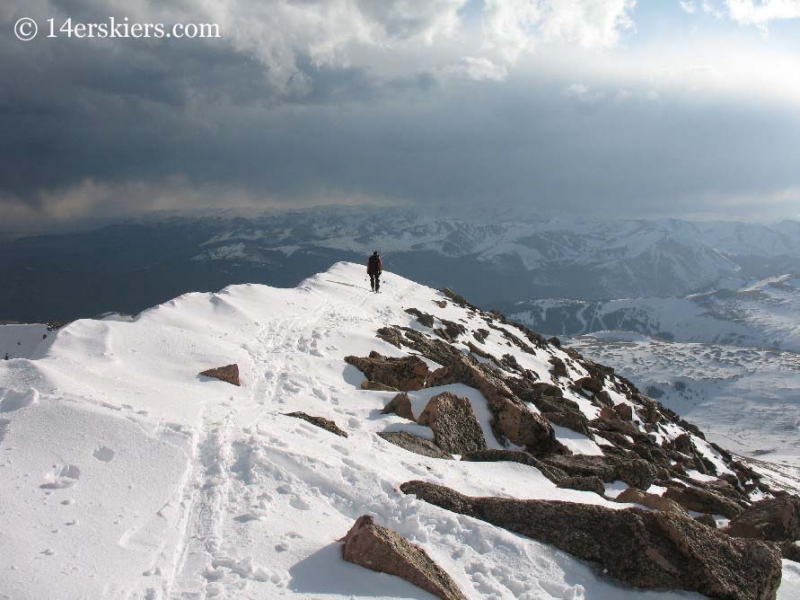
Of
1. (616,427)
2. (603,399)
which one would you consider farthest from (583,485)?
(603,399)

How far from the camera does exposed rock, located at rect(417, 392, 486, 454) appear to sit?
1405cm

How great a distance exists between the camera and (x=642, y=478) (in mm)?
16141

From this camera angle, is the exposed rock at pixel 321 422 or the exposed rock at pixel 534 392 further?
the exposed rock at pixel 534 392

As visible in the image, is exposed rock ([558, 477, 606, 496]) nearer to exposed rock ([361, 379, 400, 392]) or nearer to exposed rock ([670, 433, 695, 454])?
exposed rock ([361, 379, 400, 392])

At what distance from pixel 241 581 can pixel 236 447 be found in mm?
3707

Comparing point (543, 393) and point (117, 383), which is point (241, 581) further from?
point (543, 393)

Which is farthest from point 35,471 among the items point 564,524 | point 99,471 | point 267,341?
point 267,341

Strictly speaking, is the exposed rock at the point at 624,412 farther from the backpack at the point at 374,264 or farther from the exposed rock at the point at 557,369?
the backpack at the point at 374,264

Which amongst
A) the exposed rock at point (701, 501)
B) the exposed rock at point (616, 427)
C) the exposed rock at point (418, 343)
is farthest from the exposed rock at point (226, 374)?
the exposed rock at point (616, 427)

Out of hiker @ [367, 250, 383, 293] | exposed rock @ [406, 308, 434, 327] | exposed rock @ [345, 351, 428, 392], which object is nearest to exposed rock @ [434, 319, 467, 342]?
exposed rock @ [406, 308, 434, 327]

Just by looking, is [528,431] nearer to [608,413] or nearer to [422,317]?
[608,413]

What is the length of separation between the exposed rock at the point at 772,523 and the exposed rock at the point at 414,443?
26.2 ft

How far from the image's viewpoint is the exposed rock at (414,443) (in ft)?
41.3

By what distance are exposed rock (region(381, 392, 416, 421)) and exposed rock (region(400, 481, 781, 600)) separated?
267 inches
